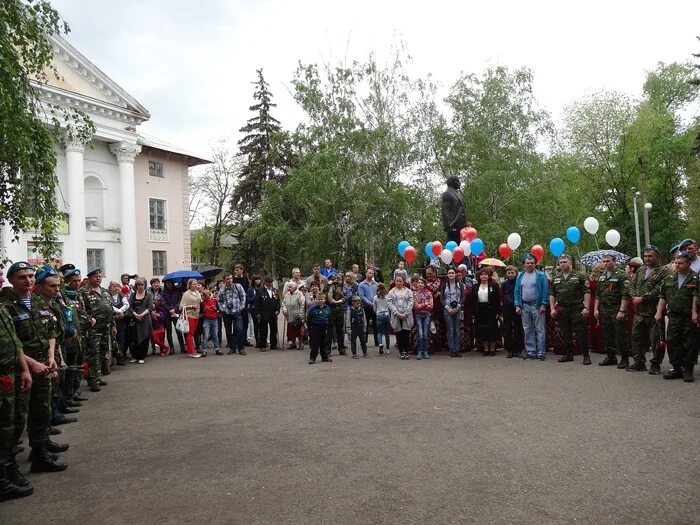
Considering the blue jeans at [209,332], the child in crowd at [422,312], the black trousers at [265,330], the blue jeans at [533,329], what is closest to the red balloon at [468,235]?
the child in crowd at [422,312]

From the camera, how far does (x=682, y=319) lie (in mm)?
7953

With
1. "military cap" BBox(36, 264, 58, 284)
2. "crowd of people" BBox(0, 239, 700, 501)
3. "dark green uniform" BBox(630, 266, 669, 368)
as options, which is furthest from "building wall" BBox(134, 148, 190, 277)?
"dark green uniform" BBox(630, 266, 669, 368)

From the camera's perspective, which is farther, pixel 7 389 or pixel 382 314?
pixel 382 314

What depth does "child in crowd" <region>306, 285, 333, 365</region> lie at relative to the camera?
1107 cm

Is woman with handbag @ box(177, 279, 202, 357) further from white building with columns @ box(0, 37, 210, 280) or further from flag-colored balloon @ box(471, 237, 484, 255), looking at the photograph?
white building with columns @ box(0, 37, 210, 280)

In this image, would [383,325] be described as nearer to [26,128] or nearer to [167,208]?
[26,128]

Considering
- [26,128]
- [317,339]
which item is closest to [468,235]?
[317,339]

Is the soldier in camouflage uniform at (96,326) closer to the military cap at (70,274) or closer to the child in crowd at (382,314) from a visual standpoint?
the military cap at (70,274)

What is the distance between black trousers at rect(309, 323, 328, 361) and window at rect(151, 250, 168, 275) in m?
26.9

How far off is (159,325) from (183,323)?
1.15 metres

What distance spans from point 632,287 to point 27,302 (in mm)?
8609

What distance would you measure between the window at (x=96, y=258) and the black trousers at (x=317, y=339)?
80.7 feet

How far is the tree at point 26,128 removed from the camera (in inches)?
260

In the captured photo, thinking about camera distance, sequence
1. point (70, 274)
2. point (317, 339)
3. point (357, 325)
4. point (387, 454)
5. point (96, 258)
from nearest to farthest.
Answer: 1. point (387, 454)
2. point (70, 274)
3. point (317, 339)
4. point (357, 325)
5. point (96, 258)
